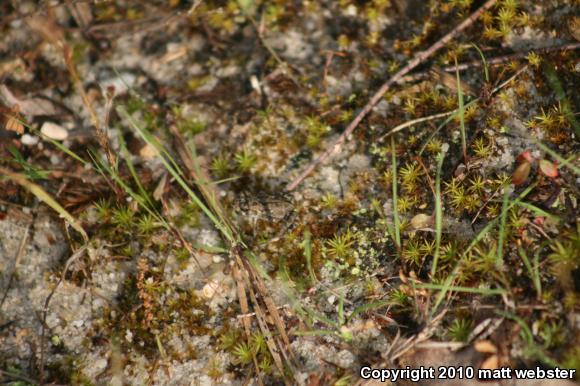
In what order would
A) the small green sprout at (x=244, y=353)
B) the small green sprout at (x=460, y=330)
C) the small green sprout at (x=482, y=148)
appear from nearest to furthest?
the small green sprout at (x=460, y=330)
the small green sprout at (x=244, y=353)
the small green sprout at (x=482, y=148)

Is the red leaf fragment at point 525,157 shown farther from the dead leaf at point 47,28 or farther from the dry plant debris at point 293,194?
the dead leaf at point 47,28

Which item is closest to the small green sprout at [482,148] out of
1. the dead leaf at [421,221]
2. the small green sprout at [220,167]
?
the dead leaf at [421,221]

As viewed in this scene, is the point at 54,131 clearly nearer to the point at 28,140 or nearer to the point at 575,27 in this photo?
the point at 28,140

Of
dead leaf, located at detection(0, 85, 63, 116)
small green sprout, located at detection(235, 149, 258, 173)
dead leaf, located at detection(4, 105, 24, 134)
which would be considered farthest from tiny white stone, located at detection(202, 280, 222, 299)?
dead leaf, located at detection(0, 85, 63, 116)

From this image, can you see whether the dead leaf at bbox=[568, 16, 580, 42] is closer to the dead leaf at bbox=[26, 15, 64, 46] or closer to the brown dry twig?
the brown dry twig

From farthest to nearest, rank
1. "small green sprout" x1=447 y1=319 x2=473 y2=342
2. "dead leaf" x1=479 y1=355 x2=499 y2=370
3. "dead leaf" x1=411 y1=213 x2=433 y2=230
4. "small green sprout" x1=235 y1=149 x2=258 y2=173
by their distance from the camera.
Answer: "small green sprout" x1=235 y1=149 x2=258 y2=173
"dead leaf" x1=411 y1=213 x2=433 y2=230
"small green sprout" x1=447 y1=319 x2=473 y2=342
"dead leaf" x1=479 y1=355 x2=499 y2=370

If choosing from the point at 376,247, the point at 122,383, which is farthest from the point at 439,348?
the point at 122,383
